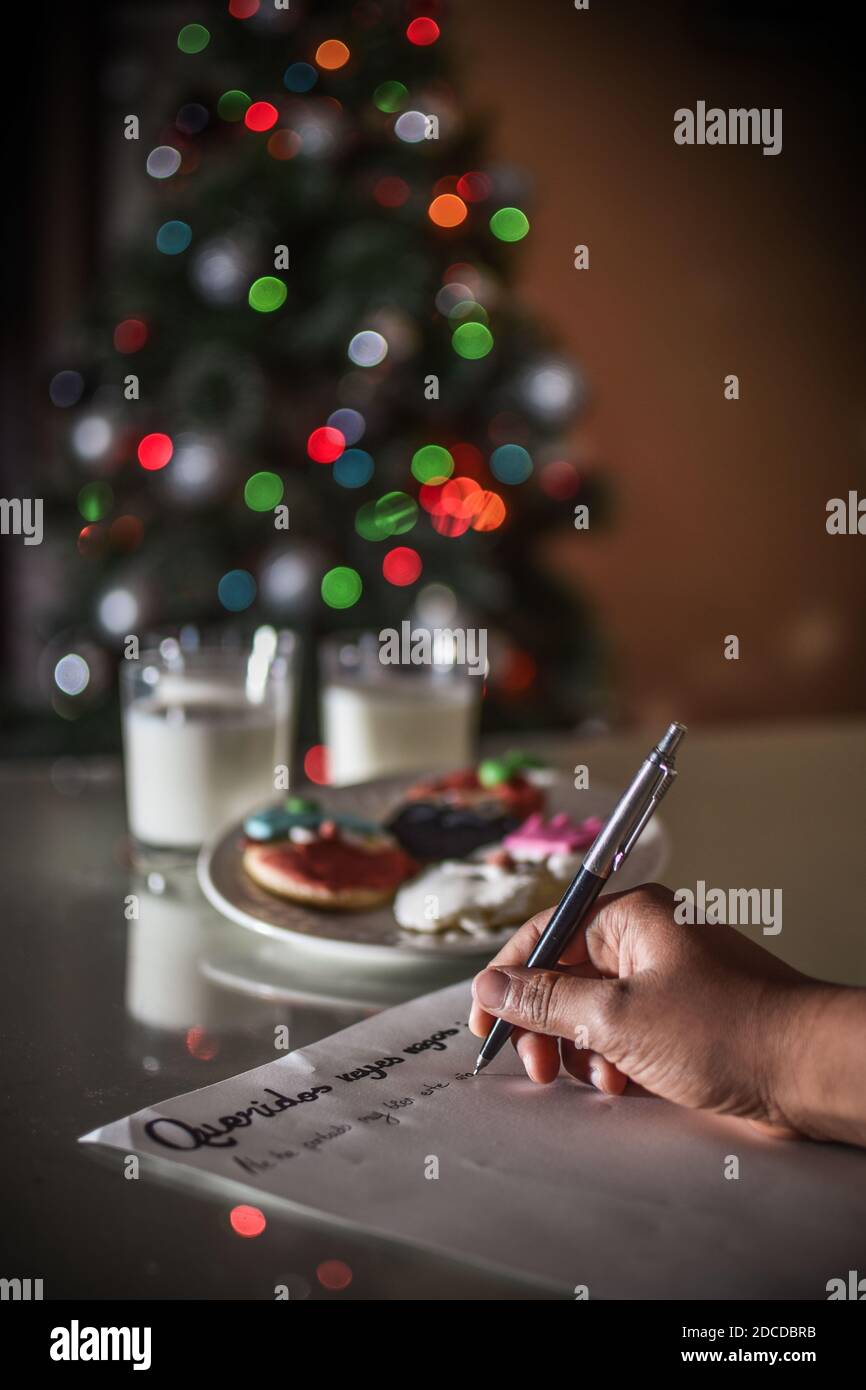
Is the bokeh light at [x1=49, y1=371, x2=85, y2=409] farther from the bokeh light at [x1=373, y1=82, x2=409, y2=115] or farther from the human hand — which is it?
the human hand

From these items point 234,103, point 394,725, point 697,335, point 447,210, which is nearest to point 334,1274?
point 394,725

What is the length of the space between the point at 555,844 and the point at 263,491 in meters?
1.80

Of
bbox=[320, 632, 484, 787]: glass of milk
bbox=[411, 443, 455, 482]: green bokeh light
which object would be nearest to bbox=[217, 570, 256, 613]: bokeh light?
bbox=[411, 443, 455, 482]: green bokeh light

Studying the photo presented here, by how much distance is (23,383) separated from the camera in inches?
146

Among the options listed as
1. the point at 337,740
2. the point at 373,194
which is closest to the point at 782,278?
the point at 373,194

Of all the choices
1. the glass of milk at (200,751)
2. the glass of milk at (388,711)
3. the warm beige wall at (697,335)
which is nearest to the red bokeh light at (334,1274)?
the glass of milk at (200,751)

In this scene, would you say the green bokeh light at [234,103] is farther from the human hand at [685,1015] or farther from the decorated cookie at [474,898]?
the human hand at [685,1015]

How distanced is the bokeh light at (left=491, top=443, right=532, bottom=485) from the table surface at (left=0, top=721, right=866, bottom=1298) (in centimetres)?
121

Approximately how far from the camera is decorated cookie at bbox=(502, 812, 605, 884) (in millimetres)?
994

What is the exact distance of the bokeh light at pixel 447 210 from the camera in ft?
8.79

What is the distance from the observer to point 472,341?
265 centimetres

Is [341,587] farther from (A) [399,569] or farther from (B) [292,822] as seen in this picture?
(B) [292,822]

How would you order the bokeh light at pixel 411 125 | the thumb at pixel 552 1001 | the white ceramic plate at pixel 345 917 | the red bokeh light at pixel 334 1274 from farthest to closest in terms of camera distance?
the bokeh light at pixel 411 125, the white ceramic plate at pixel 345 917, the thumb at pixel 552 1001, the red bokeh light at pixel 334 1274

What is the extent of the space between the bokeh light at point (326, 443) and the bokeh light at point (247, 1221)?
2247mm
